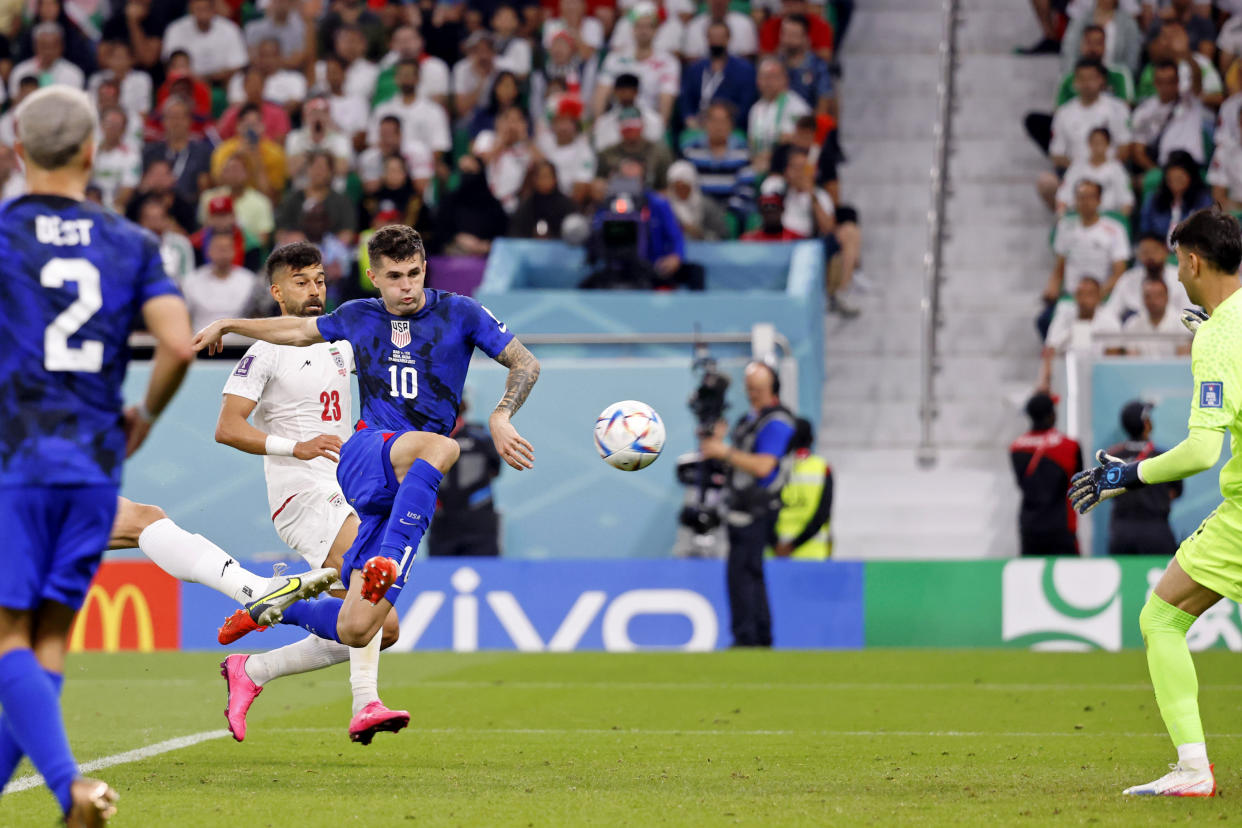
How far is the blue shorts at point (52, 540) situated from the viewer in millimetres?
5008

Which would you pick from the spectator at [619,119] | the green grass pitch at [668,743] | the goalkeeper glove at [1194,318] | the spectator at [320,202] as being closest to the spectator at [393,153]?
the spectator at [320,202]

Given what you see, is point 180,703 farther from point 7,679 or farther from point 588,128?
point 588,128

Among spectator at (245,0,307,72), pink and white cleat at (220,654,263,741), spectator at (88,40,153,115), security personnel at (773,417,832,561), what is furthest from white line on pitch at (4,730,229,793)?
spectator at (245,0,307,72)

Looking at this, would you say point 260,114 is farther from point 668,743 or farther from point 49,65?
point 668,743

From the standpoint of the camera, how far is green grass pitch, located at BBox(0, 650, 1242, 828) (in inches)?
247

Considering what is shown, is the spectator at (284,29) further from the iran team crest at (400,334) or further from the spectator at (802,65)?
the iran team crest at (400,334)

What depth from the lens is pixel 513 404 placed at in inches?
295

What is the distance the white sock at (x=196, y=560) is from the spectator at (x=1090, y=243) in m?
10.2

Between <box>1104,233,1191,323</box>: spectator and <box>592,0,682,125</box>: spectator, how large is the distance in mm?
5025

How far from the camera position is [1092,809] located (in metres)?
6.21

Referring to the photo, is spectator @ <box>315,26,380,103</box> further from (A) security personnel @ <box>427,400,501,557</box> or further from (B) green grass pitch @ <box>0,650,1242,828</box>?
(B) green grass pitch @ <box>0,650,1242,828</box>

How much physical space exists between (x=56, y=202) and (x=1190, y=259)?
4.07 meters

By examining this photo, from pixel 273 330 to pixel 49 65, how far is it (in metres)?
13.9

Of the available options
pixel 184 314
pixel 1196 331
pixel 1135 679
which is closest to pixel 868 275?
pixel 1135 679
